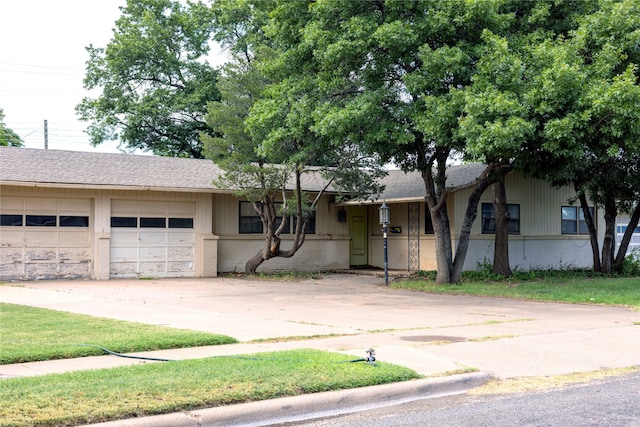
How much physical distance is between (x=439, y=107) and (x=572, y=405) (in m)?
10.8

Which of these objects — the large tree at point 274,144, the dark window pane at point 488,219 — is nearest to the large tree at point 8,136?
the large tree at point 274,144

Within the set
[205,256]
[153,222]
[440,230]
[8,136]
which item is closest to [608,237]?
[440,230]

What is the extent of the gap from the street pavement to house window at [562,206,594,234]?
36.1 ft

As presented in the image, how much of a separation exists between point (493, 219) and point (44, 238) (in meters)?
15.4

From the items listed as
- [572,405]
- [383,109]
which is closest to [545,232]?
[383,109]

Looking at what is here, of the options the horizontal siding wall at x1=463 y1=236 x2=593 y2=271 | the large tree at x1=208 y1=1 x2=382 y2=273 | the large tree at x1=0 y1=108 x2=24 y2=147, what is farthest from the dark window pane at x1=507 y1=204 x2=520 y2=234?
the large tree at x1=0 y1=108 x2=24 y2=147

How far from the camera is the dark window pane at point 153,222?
2472cm

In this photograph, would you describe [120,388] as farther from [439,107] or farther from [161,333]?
[439,107]

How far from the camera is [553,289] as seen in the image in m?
19.8

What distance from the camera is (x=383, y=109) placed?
62.2 ft

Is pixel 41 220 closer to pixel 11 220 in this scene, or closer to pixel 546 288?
pixel 11 220

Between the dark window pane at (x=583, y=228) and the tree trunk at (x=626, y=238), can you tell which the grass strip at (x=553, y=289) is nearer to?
the tree trunk at (x=626, y=238)

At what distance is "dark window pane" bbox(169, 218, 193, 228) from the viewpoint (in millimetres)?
25297

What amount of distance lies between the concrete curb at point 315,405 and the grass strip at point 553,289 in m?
9.36
